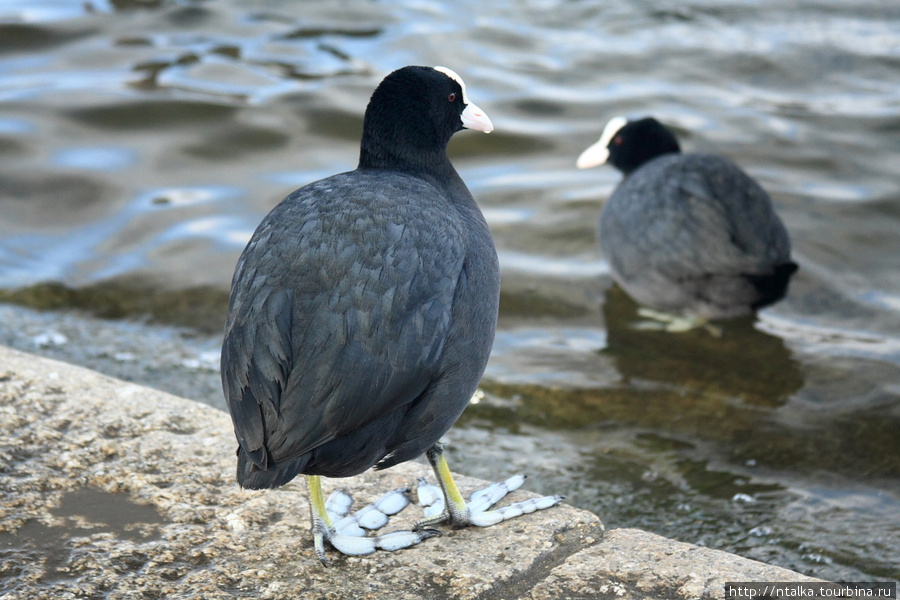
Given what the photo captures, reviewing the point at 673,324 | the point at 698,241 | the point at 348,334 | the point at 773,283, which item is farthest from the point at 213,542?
the point at 673,324

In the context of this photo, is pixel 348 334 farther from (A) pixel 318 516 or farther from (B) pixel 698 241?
(B) pixel 698 241

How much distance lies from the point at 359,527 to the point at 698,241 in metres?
3.36

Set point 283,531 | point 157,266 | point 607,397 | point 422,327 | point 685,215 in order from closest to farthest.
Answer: point 422,327, point 283,531, point 607,397, point 685,215, point 157,266

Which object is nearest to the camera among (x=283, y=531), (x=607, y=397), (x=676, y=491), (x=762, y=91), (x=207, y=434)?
(x=283, y=531)

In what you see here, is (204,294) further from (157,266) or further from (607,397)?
(607,397)

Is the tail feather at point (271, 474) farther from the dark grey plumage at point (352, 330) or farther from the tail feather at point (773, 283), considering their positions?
the tail feather at point (773, 283)

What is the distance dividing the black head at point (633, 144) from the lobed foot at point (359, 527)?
14.2 ft

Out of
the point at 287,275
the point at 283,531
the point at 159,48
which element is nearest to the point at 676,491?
the point at 283,531

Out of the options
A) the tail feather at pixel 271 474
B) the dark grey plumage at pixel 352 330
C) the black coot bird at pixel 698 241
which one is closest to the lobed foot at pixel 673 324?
the black coot bird at pixel 698 241

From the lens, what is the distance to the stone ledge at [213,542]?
2.23m

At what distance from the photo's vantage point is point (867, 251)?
6.44m

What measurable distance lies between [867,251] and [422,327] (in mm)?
5120

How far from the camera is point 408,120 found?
9.70 feet

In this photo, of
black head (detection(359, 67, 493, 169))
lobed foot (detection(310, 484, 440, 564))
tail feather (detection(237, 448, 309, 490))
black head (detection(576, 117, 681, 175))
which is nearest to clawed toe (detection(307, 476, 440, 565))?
lobed foot (detection(310, 484, 440, 564))
